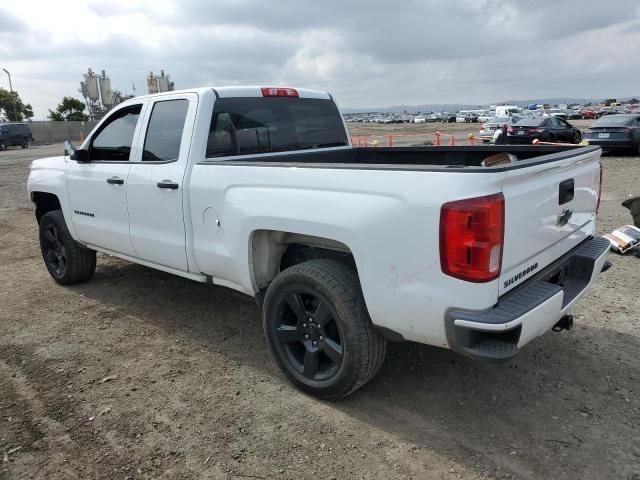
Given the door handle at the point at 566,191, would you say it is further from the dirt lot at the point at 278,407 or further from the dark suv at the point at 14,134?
the dark suv at the point at 14,134

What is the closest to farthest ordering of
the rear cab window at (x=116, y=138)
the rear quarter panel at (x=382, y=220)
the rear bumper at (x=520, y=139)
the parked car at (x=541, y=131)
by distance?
the rear quarter panel at (x=382, y=220)
the rear cab window at (x=116, y=138)
the rear bumper at (x=520, y=139)
the parked car at (x=541, y=131)

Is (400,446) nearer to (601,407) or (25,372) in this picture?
(601,407)

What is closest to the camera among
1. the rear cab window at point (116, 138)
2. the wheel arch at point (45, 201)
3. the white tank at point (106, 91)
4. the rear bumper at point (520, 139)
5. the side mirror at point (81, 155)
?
the rear cab window at point (116, 138)

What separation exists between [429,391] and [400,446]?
2.02 ft

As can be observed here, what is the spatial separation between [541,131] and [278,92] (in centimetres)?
1733

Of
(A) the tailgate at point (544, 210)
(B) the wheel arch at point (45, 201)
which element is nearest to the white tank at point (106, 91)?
(B) the wheel arch at point (45, 201)

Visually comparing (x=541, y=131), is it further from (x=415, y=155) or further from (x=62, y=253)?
Result: (x=62, y=253)

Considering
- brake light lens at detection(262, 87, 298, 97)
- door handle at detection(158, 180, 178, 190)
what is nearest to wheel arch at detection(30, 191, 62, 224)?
door handle at detection(158, 180, 178, 190)

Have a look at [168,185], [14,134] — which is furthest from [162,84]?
[14,134]

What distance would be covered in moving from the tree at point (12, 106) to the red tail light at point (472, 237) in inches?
2516

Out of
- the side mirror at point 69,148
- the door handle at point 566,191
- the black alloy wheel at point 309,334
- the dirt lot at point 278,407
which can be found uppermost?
the side mirror at point 69,148

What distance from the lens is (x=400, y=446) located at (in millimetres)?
2832

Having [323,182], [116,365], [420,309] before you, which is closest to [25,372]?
[116,365]

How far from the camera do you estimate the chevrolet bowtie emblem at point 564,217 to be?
3063 mm
